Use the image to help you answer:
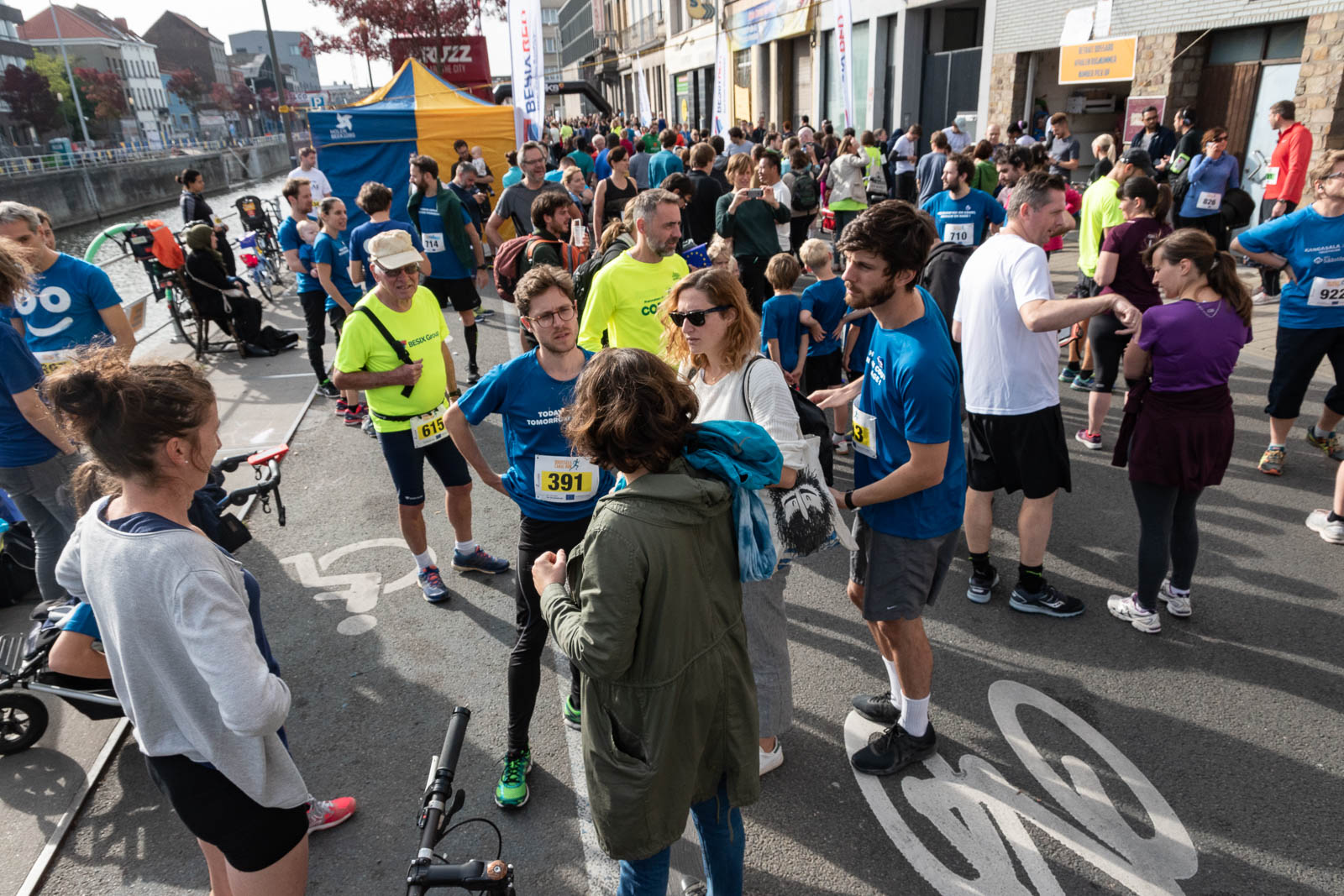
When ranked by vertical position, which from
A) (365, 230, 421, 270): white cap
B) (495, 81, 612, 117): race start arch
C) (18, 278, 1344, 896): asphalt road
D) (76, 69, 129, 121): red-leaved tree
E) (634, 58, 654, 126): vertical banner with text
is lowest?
(18, 278, 1344, 896): asphalt road

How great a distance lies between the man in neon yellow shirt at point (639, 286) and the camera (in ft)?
14.5

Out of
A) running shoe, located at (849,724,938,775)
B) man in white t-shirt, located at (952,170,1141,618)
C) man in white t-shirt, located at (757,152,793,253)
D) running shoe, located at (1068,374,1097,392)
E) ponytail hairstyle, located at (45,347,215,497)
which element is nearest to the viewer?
ponytail hairstyle, located at (45,347,215,497)

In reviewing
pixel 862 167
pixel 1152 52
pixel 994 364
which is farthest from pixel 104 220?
pixel 994 364

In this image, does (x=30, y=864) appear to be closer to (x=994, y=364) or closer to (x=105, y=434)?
(x=105, y=434)

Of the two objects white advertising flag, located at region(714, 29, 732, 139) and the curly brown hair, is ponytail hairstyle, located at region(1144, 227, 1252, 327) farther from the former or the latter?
white advertising flag, located at region(714, 29, 732, 139)

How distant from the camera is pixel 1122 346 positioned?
5.94m

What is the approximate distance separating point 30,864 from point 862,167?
1137 centimetres

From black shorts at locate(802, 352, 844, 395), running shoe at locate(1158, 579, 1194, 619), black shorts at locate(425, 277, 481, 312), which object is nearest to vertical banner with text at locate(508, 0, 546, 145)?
black shorts at locate(425, 277, 481, 312)

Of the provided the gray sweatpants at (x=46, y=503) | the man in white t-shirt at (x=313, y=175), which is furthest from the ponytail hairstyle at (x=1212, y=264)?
the man in white t-shirt at (x=313, y=175)

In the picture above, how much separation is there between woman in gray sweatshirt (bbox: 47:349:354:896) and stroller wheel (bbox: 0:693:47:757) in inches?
82.2

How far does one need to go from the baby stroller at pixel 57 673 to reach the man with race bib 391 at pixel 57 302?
1254mm

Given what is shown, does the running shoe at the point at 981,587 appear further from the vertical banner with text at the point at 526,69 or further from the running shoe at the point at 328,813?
the vertical banner with text at the point at 526,69

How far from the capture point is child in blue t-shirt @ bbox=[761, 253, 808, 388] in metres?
5.44

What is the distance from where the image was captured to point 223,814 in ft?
6.36
